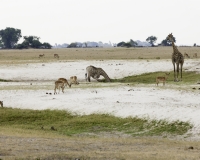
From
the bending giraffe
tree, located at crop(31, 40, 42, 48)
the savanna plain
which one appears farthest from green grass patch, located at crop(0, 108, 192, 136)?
tree, located at crop(31, 40, 42, 48)

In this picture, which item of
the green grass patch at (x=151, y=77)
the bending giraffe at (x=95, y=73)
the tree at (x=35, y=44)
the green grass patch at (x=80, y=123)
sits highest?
the tree at (x=35, y=44)

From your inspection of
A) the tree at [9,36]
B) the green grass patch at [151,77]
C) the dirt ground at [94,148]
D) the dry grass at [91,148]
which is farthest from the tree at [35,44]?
A: the dirt ground at [94,148]

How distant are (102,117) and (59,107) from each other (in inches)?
126

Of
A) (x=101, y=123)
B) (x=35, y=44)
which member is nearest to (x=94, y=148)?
(x=101, y=123)

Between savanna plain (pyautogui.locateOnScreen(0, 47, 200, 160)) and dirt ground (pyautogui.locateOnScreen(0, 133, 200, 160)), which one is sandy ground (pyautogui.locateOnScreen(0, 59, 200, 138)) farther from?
dirt ground (pyautogui.locateOnScreen(0, 133, 200, 160))

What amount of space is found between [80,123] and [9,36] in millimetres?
122879

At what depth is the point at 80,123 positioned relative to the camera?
2423 cm

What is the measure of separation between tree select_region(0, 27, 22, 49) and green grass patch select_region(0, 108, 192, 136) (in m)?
118

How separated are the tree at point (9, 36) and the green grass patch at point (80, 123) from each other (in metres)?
118

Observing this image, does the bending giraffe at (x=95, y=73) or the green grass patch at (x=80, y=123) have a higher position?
the bending giraffe at (x=95, y=73)

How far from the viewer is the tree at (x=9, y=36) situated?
144 meters

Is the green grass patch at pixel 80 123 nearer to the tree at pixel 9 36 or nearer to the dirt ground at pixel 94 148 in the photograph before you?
the dirt ground at pixel 94 148

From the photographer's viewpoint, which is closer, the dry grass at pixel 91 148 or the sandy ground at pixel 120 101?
the dry grass at pixel 91 148

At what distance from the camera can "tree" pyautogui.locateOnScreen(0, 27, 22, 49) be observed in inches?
5650
